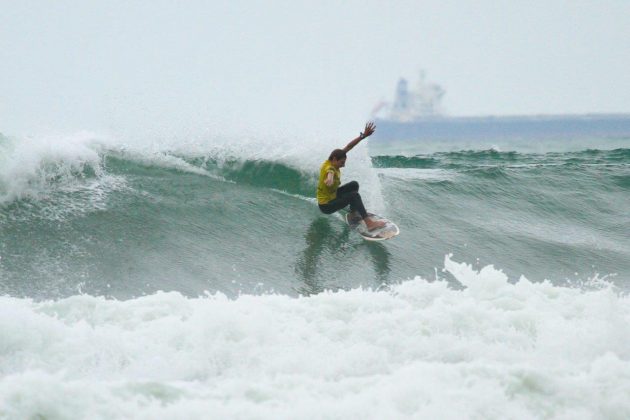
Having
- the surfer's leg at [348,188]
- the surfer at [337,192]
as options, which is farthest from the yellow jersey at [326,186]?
the surfer's leg at [348,188]

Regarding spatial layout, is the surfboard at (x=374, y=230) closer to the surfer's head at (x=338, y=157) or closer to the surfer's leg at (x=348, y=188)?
the surfer's leg at (x=348, y=188)

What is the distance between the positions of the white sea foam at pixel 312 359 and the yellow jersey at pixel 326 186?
4.11 meters

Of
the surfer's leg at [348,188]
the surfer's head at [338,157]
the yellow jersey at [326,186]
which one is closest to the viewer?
the surfer's head at [338,157]

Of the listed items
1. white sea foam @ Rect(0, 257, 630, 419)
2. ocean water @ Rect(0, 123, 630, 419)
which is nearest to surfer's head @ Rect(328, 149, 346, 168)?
ocean water @ Rect(0, 123, 630, 419)

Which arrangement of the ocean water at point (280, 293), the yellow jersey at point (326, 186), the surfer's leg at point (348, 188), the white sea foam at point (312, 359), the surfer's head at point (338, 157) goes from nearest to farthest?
the white sea foam at point (312, 359), the ocean water at point (280, 293), the surfer's head at point (338, 157), the yellow jersey at point (326, 186), the surfer's leg at point (348, 188)

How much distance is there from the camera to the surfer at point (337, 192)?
395 inches

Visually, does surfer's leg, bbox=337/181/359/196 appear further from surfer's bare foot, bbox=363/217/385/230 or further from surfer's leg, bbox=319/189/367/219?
surfer's bare foot, bbox=363/217/385/230

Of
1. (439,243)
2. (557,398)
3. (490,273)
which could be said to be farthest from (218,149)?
(557,398)

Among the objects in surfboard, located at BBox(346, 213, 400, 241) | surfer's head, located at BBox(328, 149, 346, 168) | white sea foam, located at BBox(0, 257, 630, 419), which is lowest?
white sea foam, located at BBox(0, 257, 630, 419)

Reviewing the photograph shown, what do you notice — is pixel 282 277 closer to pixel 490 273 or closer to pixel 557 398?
pixel 490 273

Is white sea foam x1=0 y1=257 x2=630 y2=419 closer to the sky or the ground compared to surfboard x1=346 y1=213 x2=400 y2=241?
closer to the ground

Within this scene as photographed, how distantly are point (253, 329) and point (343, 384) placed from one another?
0.98 metres

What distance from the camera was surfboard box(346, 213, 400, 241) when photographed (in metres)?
10.2

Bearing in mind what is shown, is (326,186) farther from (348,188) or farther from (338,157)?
(338,157)
